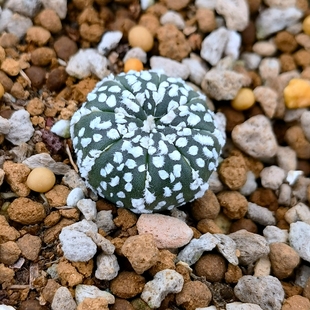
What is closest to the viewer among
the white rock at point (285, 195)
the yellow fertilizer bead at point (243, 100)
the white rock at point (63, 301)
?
the white rock at point (63, 301)

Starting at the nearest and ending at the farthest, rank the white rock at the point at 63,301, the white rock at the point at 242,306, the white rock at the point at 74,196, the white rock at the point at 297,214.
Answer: the white rock at the point at 63,301
the white rock at the point at 242,306
the white rock at the point at 74,196
the white rock at the point at 297,214

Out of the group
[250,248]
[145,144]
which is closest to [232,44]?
[145,144]

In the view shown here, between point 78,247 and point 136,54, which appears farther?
→ point 136,54

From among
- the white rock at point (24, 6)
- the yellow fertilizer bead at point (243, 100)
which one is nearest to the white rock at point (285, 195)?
the yellow fertilizer bead at point (243, 100)

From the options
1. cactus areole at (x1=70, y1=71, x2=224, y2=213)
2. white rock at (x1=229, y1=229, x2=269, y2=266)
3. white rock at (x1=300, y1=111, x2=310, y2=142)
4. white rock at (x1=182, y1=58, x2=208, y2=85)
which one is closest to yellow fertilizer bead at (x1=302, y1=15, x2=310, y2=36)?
white rock at (x1=300, y1=111, x2=310, y2=142)

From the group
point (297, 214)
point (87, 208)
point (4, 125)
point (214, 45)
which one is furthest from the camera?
point (214, 45)

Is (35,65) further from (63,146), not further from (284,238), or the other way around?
(284,238)

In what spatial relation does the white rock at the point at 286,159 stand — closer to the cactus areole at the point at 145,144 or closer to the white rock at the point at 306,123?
the white rock at the point at 306,123

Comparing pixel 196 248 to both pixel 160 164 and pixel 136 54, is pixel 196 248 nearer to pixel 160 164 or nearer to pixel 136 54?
pixel 160 164
